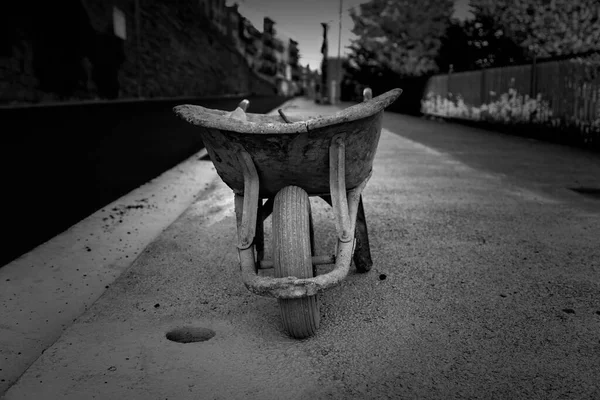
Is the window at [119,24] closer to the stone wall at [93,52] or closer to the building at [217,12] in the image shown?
the stone wall at [93,52]

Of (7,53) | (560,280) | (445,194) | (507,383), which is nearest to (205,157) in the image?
(445,194)

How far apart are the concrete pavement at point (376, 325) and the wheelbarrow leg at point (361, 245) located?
0.26 ft

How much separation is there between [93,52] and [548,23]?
16.6m

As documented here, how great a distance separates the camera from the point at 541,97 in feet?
41.1

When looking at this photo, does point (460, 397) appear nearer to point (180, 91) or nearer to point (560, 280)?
point (560, 280)

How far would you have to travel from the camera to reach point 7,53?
13.3 ft

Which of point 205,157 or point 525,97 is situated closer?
point 205,157

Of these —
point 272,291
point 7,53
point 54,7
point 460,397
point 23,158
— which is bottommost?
point 460,397

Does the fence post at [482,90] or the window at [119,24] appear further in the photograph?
the fence post at [482,90]

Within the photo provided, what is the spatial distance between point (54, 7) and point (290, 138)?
321cm

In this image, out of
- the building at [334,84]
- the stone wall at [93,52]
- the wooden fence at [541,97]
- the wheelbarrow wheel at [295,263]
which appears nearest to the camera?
the wheelbarrow wheel at [295,263]

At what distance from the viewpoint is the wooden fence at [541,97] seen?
10625 millimetres

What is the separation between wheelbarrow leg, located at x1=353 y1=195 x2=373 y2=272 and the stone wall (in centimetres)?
267

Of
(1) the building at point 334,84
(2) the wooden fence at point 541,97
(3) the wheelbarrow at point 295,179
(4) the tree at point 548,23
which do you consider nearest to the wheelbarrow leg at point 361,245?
(3) the wheelbarrow at point 295,179
